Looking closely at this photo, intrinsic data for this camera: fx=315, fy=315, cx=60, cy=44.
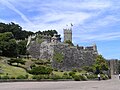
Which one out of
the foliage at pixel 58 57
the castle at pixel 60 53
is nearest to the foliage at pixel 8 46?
the foliage at pixel 58 57

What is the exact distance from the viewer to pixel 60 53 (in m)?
78.8

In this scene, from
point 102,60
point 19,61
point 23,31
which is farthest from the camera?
point 23,31

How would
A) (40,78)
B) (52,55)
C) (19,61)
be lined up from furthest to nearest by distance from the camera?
(52,55)
(19,61)
(40,78)

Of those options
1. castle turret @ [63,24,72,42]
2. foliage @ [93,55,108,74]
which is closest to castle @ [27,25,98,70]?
foliage @ [93,55,108,74]

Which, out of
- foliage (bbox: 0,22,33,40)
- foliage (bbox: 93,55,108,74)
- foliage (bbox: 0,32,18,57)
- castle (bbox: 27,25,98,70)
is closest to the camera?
foliage (bbox: 0,32,18,57)

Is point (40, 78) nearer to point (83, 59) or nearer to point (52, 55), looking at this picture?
point (52, 55)

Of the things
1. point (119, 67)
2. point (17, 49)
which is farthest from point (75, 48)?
point (119, 67)

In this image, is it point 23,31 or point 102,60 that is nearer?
point 102,60

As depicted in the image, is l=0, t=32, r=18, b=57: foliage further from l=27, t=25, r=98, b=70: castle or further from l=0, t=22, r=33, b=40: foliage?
l=0, t=22, r=33, b=40: foliage

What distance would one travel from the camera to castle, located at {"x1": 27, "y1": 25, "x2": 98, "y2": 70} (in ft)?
254

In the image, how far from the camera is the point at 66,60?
79188 millimetres

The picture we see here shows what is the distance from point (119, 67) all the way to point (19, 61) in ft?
213

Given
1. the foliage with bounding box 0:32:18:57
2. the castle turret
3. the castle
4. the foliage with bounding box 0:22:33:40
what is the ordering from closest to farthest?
the foliage with bounding box 0:32:18:57
the castle
the foliage with bounding box 0:22:33:40
the castle turret

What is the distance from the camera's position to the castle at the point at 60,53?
77.4m
